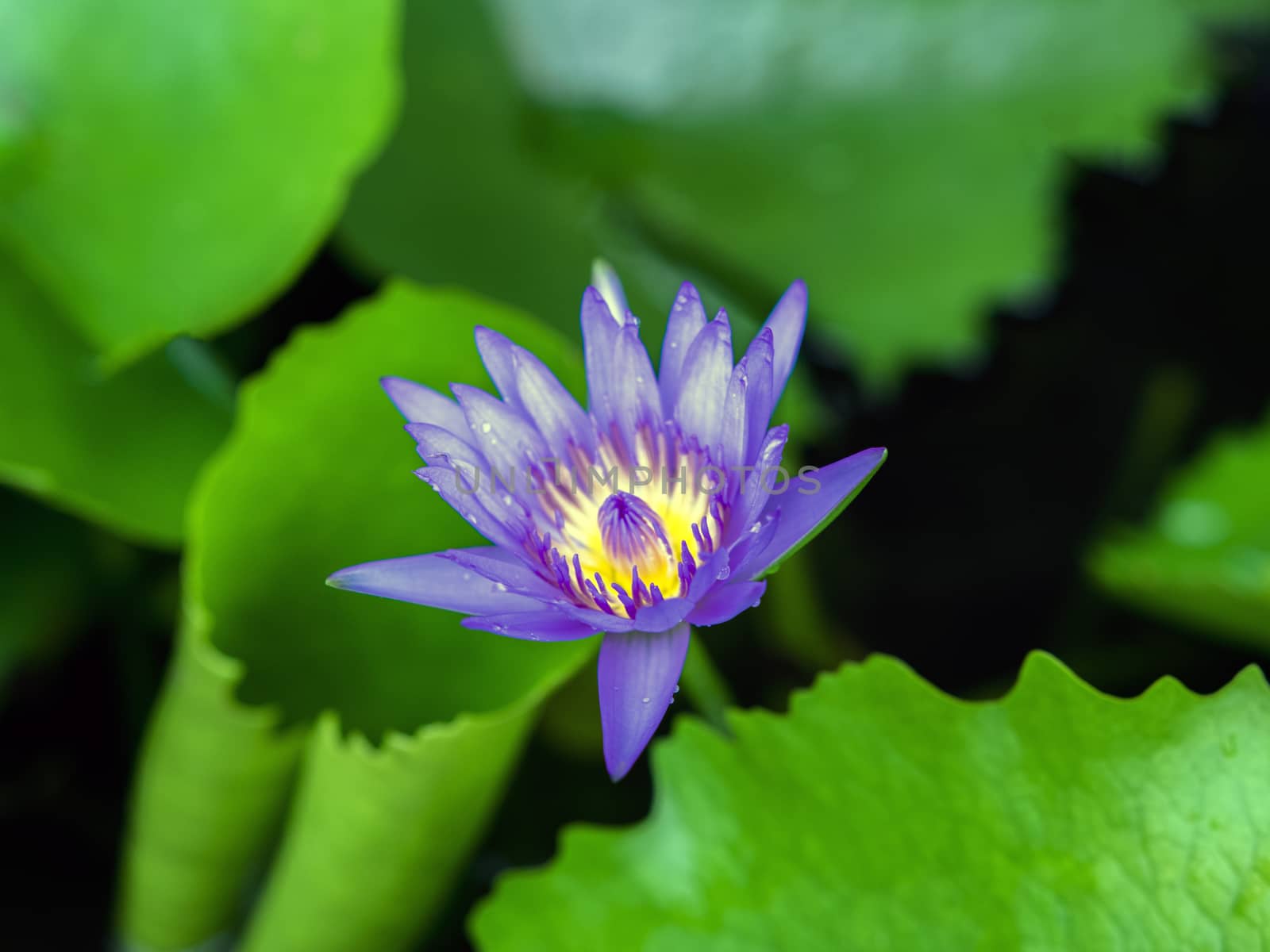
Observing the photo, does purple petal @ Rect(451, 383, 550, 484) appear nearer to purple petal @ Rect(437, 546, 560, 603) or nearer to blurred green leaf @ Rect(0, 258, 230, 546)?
purple petal @ Rect(437, 546, 560, 603)

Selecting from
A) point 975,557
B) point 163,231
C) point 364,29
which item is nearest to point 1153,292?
point 975,557

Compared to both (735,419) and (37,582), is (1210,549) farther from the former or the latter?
(37,582)

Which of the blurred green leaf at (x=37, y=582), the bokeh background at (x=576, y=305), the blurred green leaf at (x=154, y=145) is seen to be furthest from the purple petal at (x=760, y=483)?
the blurred green leaf at (x=37, y=582)

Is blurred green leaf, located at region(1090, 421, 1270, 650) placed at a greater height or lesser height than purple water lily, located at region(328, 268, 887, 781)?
lesser

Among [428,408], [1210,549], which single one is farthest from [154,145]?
[1210,549]

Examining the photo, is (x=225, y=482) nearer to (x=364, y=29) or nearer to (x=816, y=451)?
(x=364, y=29)

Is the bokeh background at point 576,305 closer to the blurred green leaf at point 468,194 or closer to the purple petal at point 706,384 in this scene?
the blurred green leaf at point 468,194

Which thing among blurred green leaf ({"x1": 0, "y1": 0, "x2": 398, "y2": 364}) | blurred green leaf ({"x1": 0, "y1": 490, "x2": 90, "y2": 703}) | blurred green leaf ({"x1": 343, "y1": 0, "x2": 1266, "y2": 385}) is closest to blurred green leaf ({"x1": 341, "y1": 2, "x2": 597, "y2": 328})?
blurred green leaf ({"x1": 343, "y1": 0, "x2": 1266, "y2": 385})
